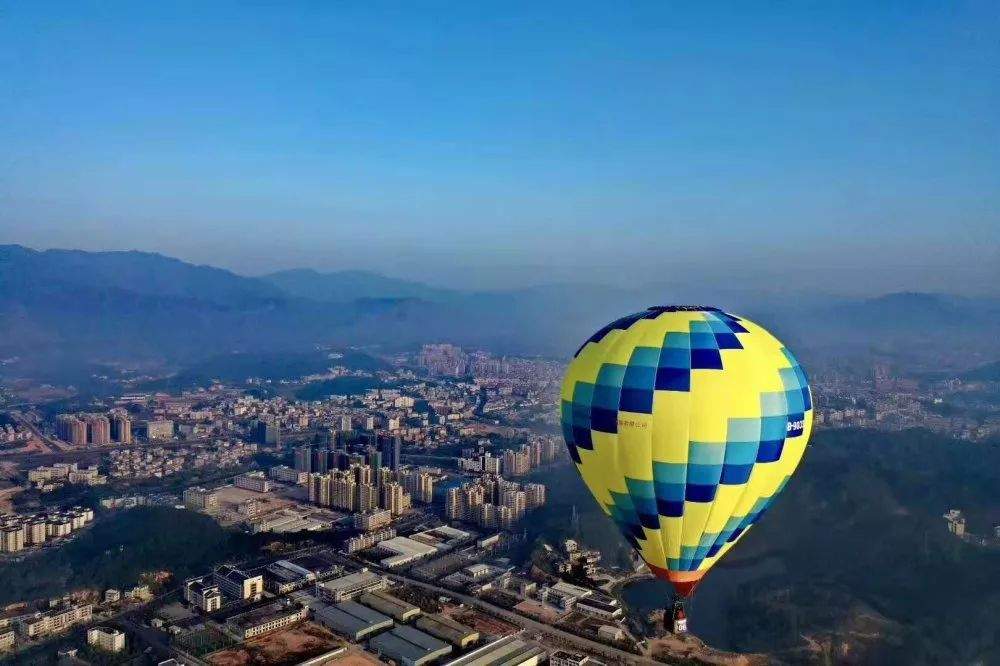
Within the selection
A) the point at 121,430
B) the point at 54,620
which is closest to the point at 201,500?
the point at 54,620

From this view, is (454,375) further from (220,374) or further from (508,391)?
(220,374)

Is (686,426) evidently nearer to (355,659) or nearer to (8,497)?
(355,659)

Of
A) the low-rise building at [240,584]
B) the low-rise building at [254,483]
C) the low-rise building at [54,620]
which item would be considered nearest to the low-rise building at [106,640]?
the low-rise building at [54,620]

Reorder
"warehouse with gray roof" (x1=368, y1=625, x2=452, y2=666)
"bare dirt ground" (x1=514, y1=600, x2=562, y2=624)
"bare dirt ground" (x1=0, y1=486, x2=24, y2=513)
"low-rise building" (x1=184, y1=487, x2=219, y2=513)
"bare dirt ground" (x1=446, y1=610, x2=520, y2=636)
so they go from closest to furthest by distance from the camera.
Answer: "warehouse with gray roof" (x1=368, y1=625, x2=452, y2=666) < "bare dirt ground" (x1=446, y1=610, x2=520, y2=636) < "bare dirt ground" (x1=514, y1=600, x2=562, y2=624) < "bare dirt ground" (x1=0, y1=486, x2=24, y2=513) < "low-rise building" (x1=184, y1=487, x2=219, y2=513)

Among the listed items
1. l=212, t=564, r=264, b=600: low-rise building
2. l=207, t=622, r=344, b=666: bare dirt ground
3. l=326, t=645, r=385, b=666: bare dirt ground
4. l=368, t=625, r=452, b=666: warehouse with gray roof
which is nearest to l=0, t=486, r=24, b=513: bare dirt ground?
l=212, t=564, r=264, b=600: low-rise building

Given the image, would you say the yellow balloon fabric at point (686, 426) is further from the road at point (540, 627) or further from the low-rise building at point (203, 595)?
the low-rise building at point (203, 595)

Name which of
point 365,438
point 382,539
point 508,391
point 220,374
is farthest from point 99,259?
point 382,539

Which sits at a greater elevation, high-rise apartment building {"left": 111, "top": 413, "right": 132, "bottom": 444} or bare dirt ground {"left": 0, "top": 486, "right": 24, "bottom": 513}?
high-rise apartment building {"left": 111, "top": 413, "right": 132, "bottom": 444}

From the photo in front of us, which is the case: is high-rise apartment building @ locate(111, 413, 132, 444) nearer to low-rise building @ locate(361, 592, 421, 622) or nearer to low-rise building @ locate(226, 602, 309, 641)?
low-rise building @ locate(226, 602, 309, 641)
